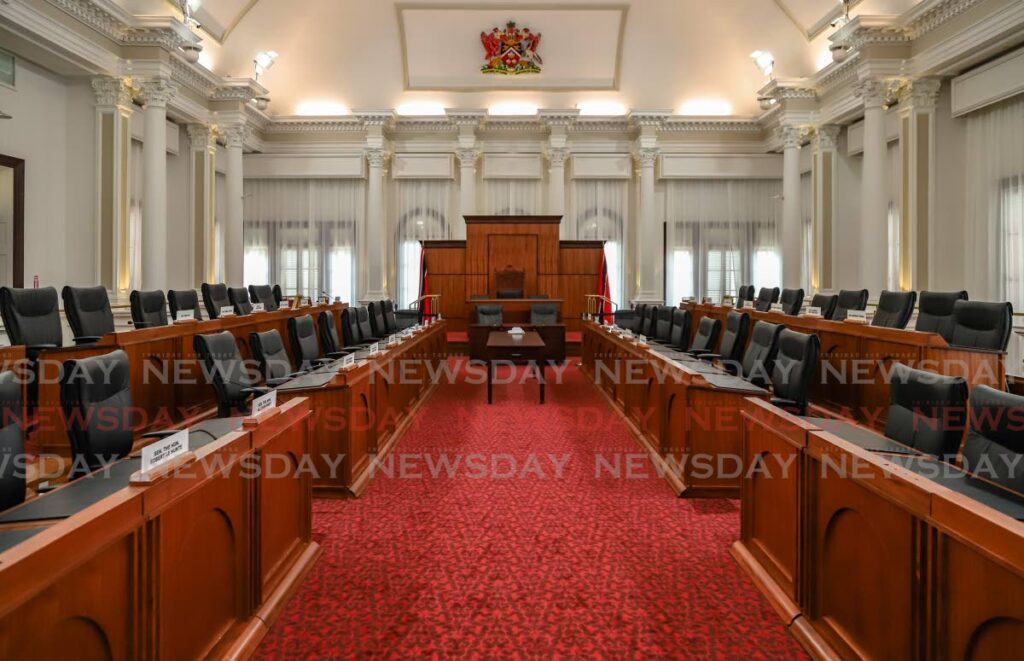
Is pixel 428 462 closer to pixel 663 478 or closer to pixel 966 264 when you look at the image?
pixel 663 478

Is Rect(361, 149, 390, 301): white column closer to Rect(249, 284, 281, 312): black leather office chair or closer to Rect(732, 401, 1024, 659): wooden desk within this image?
Rect(249, 284, 281, 312): black leather office chair

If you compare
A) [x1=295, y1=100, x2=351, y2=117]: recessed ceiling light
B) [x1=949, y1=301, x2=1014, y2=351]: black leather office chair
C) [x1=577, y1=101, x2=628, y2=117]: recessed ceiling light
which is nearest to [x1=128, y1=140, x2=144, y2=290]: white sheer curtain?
[x1=295, y1=100, x2=351, y2=117]: recessed ceiling light

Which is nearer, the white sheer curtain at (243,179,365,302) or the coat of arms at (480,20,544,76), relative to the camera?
the coat of arms at (480,20,544,76)

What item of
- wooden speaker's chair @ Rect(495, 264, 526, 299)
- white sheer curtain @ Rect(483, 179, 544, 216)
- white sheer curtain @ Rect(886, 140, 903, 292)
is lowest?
wooden speaker's chair @ Rect(495, 264, 526, 299)

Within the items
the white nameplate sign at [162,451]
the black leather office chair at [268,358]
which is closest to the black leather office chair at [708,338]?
the black leather office chair at [268,358]

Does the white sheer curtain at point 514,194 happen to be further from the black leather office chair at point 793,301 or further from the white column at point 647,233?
the black leather office chair at point 793,301

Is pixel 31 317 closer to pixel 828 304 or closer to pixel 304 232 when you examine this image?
pixel 828 304

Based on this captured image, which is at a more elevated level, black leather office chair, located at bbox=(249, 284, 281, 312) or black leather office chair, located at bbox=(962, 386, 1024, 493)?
black leather office chair, located at bbox=(249, 284, 281, 312)

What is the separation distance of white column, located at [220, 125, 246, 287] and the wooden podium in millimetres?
3329

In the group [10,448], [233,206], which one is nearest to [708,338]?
[10,448]

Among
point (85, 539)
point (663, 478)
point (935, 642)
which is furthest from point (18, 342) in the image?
point (935, 642)

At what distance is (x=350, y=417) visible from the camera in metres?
3.37

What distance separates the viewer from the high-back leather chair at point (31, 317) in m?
4.59

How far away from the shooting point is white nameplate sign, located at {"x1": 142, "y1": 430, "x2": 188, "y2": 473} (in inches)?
59.4
